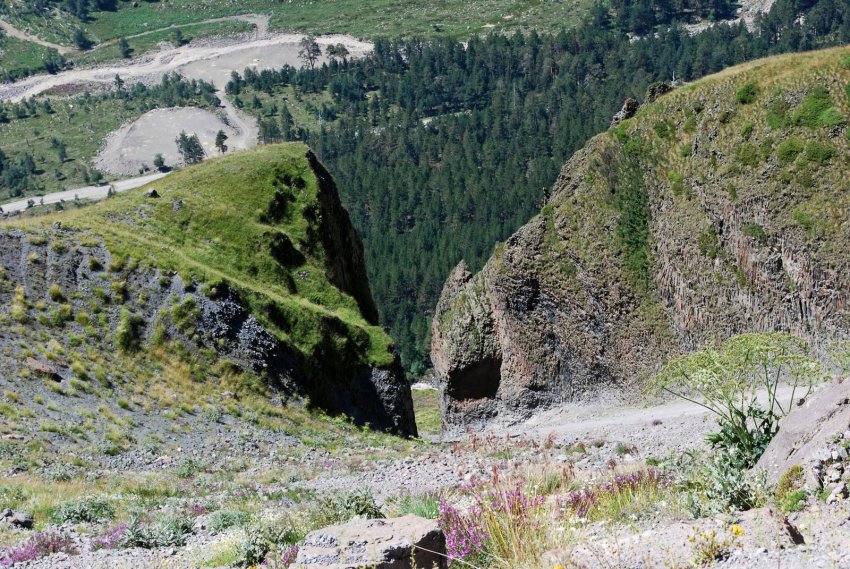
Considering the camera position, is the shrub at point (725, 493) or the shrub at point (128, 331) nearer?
the shrub at point (725, 493)

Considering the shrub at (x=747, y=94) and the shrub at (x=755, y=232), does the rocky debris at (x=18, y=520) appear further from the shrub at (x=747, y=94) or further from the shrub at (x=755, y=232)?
the shrub at (x=747, y=94)

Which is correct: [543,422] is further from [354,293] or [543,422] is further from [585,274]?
[354,293]

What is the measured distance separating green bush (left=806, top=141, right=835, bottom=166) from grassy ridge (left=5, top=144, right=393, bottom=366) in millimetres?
24168

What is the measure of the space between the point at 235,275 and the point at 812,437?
33.8m

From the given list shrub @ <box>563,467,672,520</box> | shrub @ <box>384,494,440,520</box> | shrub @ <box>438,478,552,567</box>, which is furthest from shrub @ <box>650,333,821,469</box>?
shrub @ <box>384,494,440,520</box>

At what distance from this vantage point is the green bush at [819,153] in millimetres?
43375

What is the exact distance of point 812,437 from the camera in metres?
12.4

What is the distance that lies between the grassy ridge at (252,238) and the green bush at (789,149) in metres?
23.3

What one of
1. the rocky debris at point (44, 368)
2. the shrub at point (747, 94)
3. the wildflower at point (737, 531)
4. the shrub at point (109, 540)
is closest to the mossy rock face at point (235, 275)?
the rocky debris at point (44, 368)

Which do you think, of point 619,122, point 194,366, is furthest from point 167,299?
point 619,122

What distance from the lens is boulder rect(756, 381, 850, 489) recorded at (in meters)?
11.2

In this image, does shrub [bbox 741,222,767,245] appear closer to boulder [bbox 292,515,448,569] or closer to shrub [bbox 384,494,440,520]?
shrub [bbox 384,494,440,520]

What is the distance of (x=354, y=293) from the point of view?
181 feet

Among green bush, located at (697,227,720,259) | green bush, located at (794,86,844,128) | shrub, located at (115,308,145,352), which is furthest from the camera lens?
green bush, located at (697,227,720,259)
